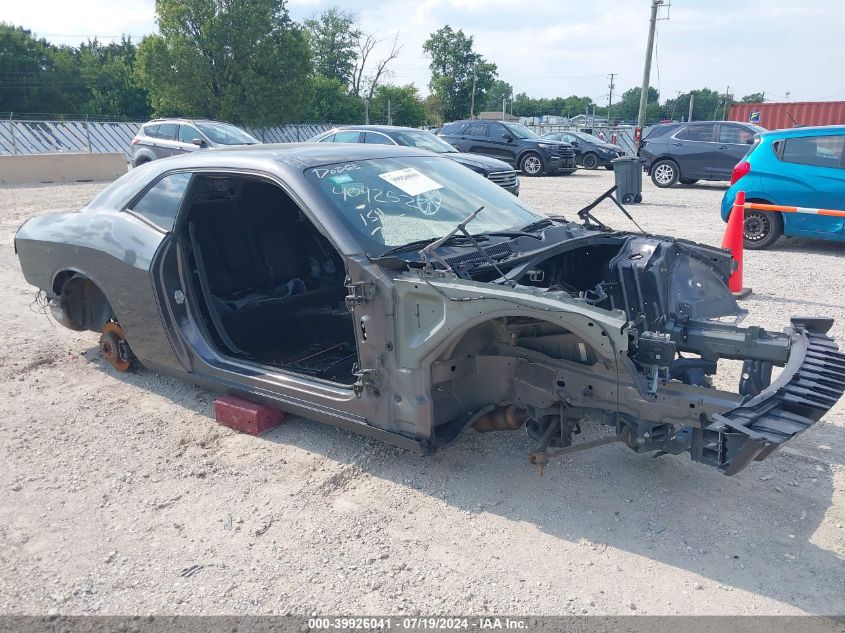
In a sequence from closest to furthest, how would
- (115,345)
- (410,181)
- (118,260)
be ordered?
(410,181)
(118,260)
(115,345)

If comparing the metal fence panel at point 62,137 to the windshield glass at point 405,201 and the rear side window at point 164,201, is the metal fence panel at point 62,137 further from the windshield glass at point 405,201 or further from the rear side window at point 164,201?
the windshield glass at point 405,201

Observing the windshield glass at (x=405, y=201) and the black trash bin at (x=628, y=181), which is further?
the black trash bin at (x=628, y=181)

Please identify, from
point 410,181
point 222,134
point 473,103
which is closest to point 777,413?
point 410,181

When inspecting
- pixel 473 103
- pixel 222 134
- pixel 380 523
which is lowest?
pixel 380 523

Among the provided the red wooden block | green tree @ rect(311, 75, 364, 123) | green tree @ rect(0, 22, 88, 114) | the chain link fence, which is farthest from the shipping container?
green tree @ rect(0, 22, 88, 114)

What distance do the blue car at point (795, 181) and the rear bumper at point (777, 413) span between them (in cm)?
673

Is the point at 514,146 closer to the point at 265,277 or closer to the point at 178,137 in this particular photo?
the point at 178,137

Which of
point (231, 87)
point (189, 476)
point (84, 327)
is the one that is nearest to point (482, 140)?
point (84, 327)

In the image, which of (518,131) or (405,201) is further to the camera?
(518,131)

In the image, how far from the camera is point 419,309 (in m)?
3.21

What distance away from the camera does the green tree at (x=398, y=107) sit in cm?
5469

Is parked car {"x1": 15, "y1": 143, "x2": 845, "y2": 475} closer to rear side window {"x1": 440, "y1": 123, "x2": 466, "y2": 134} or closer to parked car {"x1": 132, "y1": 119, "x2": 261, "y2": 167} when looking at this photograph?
parked car {"x1": 132, "y1": 119, "x2": 261, "y2": 167}

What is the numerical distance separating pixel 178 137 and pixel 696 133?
1249 centimetres

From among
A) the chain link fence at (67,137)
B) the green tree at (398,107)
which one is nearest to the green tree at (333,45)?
the green tree at (398,107)
